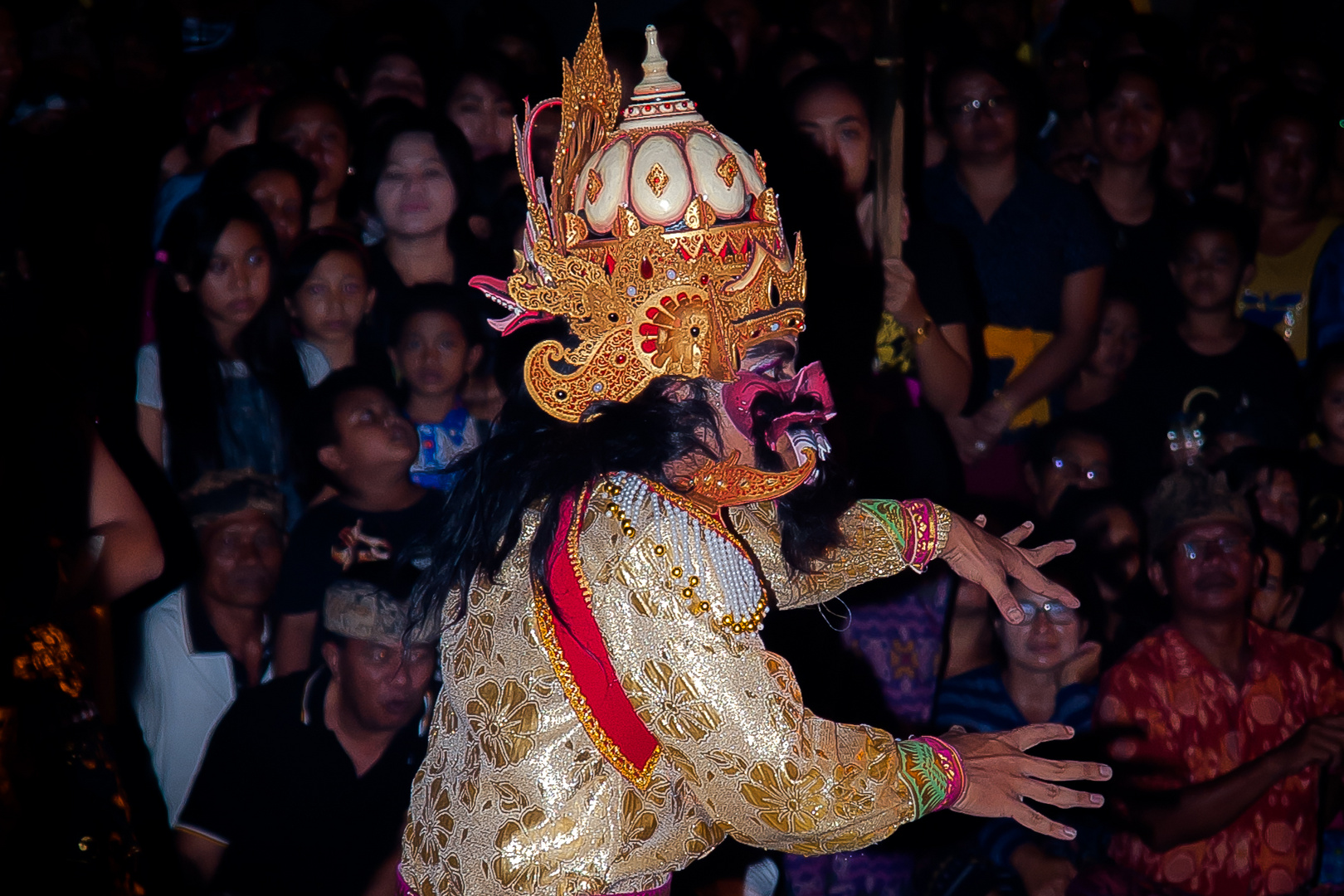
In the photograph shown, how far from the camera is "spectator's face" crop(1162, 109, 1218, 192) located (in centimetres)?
366

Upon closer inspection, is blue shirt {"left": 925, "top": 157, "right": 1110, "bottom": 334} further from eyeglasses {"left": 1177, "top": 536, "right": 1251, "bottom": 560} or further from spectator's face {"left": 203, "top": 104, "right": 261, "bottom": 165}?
spectator's face {"left": 203, "top": 104, "right": 261, "bottom": 165}

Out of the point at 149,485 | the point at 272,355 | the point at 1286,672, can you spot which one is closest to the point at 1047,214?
the point at 1286,672

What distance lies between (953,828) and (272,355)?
182 centimetres

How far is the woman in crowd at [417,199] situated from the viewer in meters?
3.10

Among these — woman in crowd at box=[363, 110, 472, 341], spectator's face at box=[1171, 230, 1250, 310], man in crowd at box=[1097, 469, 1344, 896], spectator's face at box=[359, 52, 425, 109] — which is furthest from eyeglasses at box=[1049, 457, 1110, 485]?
spectator's face at box=[359, 52, 425, 109]

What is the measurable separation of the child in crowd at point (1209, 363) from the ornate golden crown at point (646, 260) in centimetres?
195

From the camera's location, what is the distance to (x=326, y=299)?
3020 mm

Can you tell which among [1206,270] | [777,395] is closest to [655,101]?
[777,395]

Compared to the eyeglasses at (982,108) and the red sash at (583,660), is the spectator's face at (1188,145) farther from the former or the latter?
the red sash at (583,660)

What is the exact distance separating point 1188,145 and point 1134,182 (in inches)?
7.3

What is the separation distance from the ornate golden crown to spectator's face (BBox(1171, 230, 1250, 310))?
205 cm

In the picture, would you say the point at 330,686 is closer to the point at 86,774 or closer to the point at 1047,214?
the point at 86,774

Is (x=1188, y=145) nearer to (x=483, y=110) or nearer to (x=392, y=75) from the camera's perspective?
(x=483, y=110)

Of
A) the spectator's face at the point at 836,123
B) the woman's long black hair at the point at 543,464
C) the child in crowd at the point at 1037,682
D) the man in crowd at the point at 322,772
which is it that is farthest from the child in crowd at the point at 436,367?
the child in crowd at the point at 1037,682
